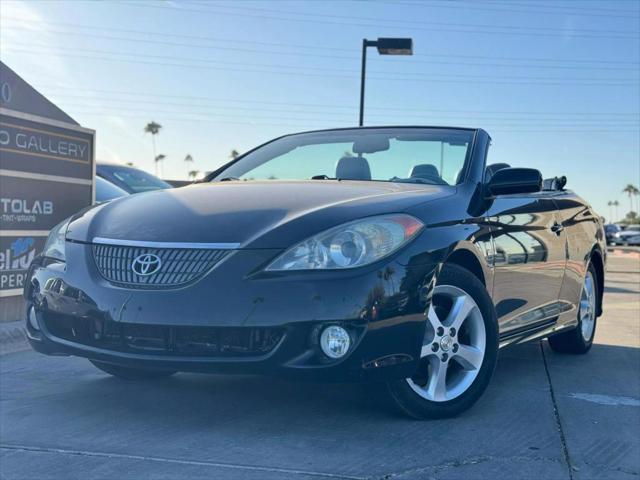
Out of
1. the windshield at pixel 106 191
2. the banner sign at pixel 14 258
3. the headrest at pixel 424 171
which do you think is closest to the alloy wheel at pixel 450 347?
the headrest at pixel 424 171

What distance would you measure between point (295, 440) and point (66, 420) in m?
1.11

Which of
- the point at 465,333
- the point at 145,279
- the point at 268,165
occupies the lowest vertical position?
the point at 465,333

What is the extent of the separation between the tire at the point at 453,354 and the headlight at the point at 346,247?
36cm

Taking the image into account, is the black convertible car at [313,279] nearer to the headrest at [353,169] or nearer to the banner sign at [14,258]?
the headrest at [353,169]

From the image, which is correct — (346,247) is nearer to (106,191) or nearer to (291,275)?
(291,275)

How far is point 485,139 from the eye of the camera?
452cm

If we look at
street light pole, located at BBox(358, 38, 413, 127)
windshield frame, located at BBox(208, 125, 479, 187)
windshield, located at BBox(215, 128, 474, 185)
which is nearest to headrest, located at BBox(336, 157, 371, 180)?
windshield, located at BBox(215, 128, 474, 185)

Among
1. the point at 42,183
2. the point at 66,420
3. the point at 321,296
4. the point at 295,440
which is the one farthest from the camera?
the point at 42,183

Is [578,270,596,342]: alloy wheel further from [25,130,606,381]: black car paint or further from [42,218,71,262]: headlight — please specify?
[42,218,71,262]: headlight

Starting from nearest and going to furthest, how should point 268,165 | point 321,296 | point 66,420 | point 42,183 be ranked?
point 321,296 < point 66,420 < point 268,165 < point 42,183

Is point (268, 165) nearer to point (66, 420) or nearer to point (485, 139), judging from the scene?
point (485, 139)

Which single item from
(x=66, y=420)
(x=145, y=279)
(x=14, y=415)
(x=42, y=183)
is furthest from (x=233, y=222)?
(x=42, y=183)

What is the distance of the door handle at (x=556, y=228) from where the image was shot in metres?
4.84

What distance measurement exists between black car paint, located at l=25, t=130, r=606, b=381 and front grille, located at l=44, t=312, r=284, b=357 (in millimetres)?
27
